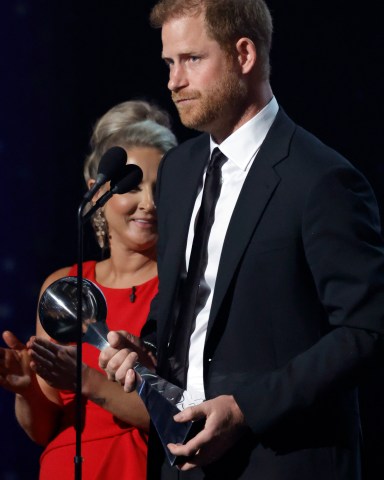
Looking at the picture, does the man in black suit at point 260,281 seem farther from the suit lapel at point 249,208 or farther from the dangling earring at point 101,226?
the dangling earring at point 101,226

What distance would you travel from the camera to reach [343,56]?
265cm

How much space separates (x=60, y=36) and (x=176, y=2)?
1050 mm

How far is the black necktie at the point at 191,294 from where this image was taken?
1706 millimetres

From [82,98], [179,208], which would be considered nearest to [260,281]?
[179,208]

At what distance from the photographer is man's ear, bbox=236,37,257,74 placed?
1.75m

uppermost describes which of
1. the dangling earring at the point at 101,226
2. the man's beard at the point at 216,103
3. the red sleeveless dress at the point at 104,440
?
the man's beard at the point at 216,103

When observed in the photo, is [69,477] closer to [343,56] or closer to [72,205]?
[72,205]

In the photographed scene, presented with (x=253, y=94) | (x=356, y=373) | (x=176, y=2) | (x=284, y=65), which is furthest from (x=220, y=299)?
(x=284, y=65)

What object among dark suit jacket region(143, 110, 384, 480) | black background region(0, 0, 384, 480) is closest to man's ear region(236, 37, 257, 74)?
dark suit jacket region(143, 110, 384, 480)

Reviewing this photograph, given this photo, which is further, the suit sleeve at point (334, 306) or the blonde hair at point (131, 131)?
the blonde hair at point (131, 131)

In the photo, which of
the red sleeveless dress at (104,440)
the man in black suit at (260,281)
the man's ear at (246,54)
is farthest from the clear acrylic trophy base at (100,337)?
the man's ear at (246,54)

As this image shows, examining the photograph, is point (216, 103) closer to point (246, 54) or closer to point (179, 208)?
point (246, 54)

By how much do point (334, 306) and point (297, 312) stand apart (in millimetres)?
83

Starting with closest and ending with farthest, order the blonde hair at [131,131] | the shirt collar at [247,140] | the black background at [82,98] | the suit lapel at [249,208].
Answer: the suit lapel at [249,208] < the shirt collar at [247,140] < the blonde hair at [131,131] < the black background at [82,98]
